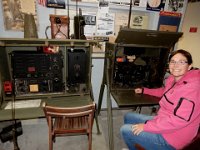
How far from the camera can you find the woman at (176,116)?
3.93ft

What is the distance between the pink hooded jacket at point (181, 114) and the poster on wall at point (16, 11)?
180cm

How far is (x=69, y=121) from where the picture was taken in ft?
5.77

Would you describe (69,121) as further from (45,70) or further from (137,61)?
(137,61)

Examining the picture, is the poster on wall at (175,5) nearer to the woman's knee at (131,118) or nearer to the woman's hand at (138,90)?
the woman's hand at (138,90)

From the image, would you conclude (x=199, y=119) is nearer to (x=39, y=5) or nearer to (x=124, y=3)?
(x=124, y=3)

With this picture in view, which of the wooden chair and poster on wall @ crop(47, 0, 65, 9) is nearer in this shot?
the wooden chair

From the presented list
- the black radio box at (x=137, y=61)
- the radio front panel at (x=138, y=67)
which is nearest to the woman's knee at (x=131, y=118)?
the black radio box at (x=137, y=61)

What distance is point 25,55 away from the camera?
183 centimetres

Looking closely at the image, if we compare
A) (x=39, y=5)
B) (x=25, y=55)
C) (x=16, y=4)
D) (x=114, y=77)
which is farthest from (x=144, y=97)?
(x=16, y=4)

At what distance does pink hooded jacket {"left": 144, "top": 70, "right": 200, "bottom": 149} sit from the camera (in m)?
1.19

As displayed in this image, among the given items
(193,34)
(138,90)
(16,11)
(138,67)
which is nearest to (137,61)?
(138,67)

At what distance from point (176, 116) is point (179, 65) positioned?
1.43 feet

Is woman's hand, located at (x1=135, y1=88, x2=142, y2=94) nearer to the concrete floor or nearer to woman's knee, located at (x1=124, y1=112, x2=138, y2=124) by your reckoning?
woman's knee, located at (x1=124, y1=112, x2=138, y2=124)

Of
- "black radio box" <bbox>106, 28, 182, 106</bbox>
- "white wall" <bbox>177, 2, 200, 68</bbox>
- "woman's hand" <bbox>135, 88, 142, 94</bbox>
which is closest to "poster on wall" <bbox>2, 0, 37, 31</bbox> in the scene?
"black radio box" <bbox>106, 28, 182, 106</bbox>
